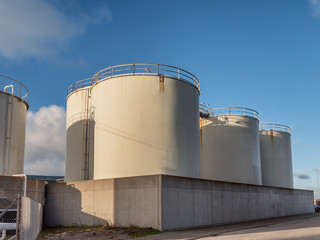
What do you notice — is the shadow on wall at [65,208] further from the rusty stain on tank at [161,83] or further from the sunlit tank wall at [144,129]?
the rusty stain on tank at [161,83]

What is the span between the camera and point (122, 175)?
21.8m

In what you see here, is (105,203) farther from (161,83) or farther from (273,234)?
(273,234)

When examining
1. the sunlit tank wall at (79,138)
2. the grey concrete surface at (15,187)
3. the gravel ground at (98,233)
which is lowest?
the gravel ground at (98,233)

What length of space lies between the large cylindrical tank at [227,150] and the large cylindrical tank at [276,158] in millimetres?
6306

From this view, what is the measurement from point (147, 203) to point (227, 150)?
14.4 metres

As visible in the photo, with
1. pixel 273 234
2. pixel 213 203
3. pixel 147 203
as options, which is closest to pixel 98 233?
pixel 147 203

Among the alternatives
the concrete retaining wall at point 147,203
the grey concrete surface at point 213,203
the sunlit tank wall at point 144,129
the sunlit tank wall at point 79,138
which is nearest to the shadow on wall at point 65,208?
the concrete retaining wall at point 147,203

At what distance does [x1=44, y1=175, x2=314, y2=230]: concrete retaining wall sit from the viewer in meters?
18.8

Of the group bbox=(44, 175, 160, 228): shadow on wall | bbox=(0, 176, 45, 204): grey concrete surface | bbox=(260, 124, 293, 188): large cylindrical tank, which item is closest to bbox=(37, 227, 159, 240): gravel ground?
bbox=(44, 175, 160, 228): shadow on wall

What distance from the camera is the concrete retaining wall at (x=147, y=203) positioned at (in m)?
18.8

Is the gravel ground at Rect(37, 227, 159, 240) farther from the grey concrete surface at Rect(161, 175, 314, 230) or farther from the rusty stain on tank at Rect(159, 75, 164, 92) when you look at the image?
the rusty stain on tank at Rect(159, 75, 164, 92)

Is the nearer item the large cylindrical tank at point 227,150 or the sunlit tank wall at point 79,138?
the sunlit tank wall at point 79,138

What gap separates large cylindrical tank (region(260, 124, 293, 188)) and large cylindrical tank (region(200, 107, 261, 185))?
20.7 feet

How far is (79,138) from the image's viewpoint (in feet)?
85.9
